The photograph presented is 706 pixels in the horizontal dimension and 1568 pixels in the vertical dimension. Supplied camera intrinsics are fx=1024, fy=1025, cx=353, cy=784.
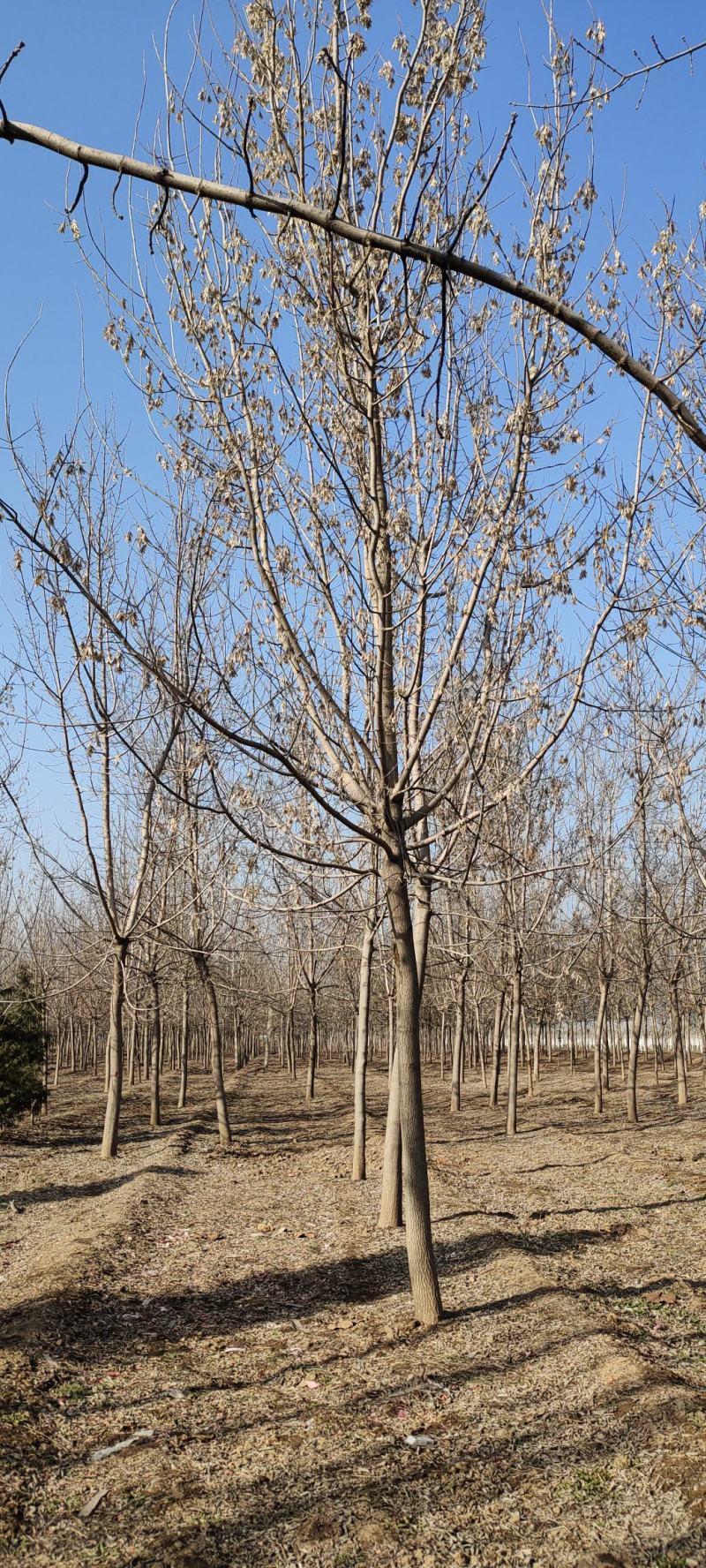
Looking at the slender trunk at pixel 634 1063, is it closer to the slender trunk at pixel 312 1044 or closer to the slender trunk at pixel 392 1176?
the slender trunk at pixel 312 1044

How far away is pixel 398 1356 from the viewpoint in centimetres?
536

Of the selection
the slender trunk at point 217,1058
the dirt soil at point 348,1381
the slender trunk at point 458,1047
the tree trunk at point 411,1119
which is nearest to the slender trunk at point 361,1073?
the dirt soil at point 348,1381

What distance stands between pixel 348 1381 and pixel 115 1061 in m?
9.01

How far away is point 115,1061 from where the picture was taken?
530 inches

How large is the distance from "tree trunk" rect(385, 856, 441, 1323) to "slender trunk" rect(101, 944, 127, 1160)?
790cm

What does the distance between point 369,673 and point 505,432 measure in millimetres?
1589

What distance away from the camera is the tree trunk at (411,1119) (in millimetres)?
5715

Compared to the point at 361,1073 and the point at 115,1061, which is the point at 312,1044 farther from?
the point at 361,1073

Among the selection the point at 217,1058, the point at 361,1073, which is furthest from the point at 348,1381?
the point at 217,1058

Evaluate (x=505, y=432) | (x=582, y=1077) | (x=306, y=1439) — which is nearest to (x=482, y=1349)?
(x=306, y=1439)

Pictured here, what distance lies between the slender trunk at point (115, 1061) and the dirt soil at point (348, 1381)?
8.56 feet

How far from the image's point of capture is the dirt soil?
11.7 feet

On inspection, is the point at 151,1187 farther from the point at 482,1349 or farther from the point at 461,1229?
the point at 482,1349

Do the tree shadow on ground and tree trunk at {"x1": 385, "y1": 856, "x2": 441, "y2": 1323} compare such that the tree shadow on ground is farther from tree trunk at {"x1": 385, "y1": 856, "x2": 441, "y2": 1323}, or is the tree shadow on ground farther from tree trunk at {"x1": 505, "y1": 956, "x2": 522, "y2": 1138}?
tree trunk at {"x1": 505, "y1": 956, "x2": 522, "y2": 1138}
